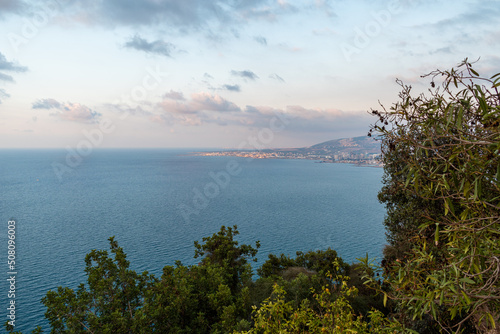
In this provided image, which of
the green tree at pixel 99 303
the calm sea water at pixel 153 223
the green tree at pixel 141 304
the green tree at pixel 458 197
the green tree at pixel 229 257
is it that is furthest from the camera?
the calm sea water at pixel 153 223

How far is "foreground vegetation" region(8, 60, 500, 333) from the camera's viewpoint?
12.9 feet

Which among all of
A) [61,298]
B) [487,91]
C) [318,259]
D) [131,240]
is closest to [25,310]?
[131,240]

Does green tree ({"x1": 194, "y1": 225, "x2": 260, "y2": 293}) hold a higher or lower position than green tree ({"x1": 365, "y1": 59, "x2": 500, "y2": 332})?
lower

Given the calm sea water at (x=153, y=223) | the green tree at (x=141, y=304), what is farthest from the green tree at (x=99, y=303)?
the calm sea water at (x=153, y=223)

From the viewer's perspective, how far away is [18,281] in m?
31.9

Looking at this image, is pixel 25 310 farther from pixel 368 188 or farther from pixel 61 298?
pixel 368 188

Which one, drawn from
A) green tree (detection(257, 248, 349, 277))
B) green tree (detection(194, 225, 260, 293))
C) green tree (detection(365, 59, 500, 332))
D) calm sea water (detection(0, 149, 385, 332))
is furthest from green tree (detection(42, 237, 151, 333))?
calm sea water (detection(0, 149, 385, 332))

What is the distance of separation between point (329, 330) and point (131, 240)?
46.6 metres

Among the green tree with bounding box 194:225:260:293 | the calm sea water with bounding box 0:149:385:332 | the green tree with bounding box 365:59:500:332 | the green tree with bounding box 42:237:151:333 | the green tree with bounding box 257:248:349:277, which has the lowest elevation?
the calm sea water with bounding box 0:149:385:332

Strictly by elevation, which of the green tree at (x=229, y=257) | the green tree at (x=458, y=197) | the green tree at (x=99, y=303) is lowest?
the green tree at (x=229, y=257)

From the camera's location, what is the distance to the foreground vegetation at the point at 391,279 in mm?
3945

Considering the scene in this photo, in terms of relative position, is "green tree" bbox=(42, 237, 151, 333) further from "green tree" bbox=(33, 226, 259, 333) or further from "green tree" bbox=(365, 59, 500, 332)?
"green tree" bbox=(365, 59, 500, 332)

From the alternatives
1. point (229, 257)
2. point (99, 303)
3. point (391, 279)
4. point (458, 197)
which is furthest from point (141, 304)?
point (458, 197)

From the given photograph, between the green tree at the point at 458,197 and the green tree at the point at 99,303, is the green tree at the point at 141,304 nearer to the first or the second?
the green tree at the point at 99,303
